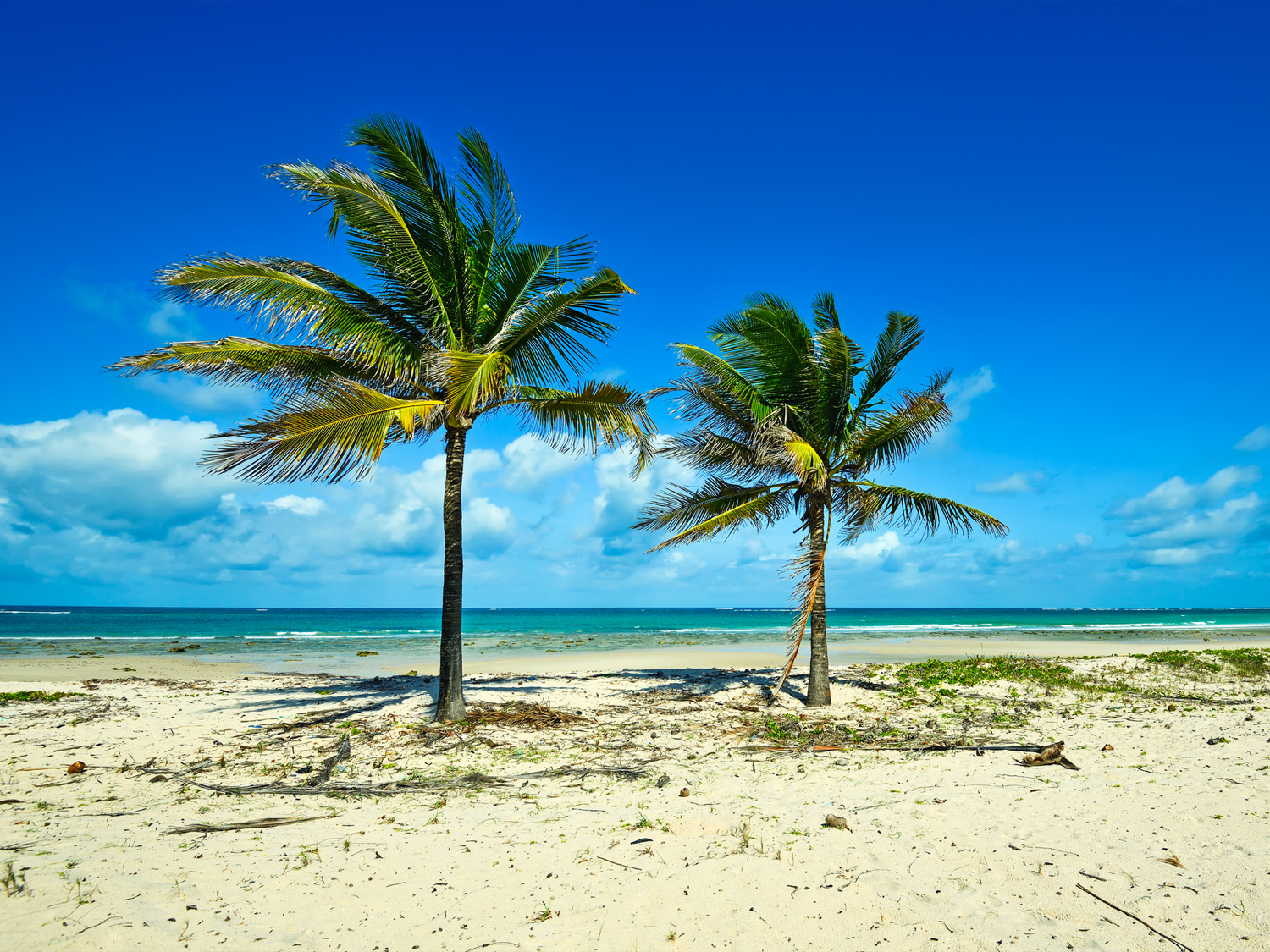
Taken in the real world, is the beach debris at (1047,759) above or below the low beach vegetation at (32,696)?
above

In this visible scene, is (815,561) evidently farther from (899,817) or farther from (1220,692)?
(1220,692)

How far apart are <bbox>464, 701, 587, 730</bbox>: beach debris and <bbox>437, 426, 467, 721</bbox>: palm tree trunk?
0.41 meters

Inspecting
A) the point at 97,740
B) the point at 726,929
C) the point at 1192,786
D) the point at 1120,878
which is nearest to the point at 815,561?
the point at 1192,786

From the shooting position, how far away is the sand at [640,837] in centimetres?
375

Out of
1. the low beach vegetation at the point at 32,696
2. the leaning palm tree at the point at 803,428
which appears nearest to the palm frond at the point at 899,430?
the leaning palm tree at the point at 803,428

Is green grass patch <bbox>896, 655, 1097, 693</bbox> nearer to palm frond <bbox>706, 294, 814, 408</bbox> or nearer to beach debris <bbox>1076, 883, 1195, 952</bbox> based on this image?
palm frond <bbox>706, 294, 814, 408</bbox>

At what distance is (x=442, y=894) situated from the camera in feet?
13.7

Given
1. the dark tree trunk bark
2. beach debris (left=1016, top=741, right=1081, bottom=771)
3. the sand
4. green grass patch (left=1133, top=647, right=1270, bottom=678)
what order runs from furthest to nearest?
green grass patch (left=1133, top=647, right=1270, bottom=678) → the dark tree trunk bark → beach debris (left=1016, top=741, right=1081, bottom=771) → the sand

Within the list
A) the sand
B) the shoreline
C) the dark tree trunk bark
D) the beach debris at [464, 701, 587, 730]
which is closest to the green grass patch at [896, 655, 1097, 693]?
the dark tree trunk bark

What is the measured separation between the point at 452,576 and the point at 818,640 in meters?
Answer: 6.17

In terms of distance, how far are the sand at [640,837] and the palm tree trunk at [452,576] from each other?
0.48 metres

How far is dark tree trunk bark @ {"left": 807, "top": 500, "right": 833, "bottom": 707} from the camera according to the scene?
1091cm

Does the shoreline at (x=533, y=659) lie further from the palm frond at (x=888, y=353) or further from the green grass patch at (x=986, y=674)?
the palm frond at (x=888, y=353)

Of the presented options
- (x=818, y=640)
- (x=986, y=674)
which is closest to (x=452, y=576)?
(x=818, y=640)
